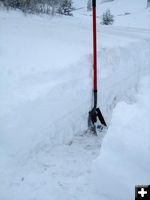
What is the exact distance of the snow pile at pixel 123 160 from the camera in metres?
1.63

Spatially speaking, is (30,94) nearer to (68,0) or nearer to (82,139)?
(82,139)

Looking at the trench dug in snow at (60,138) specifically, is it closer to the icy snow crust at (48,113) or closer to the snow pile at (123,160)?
the icy snow crust at (48,113)

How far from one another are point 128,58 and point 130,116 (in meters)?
2.48

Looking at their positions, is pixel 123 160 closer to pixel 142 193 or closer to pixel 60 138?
pixel 142 193

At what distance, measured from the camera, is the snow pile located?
1635mm

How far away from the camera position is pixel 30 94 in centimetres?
242

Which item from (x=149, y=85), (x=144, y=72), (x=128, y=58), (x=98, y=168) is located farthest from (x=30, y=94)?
(x=144, y=72)

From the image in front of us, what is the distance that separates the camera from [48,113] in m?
2.62

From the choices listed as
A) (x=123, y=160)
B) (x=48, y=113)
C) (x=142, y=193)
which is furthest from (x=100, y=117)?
(x=142, y=193)

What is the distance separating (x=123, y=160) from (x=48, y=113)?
122cm

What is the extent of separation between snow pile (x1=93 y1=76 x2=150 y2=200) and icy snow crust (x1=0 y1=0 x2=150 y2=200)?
22cm

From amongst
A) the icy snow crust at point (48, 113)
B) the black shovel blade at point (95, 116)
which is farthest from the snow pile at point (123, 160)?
the black shovel blade at point (95, 116)

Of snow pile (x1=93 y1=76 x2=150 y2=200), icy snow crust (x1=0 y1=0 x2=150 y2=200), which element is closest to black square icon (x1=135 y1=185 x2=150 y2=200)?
snow pile (x1=93 y1=76 x2=150 y2=200)

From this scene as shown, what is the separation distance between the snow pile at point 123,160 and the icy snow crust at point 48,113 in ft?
0.73
